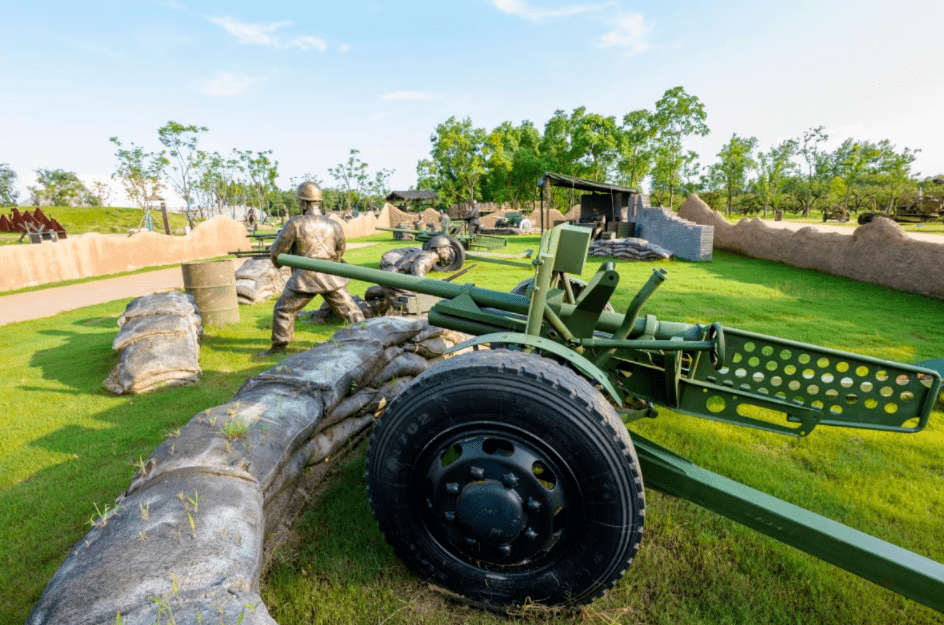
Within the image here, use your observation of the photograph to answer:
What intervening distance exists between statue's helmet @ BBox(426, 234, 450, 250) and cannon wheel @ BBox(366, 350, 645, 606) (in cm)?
979

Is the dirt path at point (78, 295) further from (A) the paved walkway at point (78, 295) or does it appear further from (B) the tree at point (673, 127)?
(B) the tree at point (673, 127)

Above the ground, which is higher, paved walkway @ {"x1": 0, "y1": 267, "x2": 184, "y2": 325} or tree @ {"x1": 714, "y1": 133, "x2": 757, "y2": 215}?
tree @ {"x1": 714, "y1": 133, "x2": 757, "y2": 215}

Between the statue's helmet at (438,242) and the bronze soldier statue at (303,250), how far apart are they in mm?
5896

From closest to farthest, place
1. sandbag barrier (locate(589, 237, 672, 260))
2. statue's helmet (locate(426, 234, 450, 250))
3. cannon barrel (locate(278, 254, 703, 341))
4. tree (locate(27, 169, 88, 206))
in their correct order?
cannon barrel (locate(278, 254, 703, 341)) → statue's helmet (locate(426, 234, 450, 250)) → sandbag barrier (locate(589, 237, 672, 260)) → tree (locate(27, 169, 88, 206))

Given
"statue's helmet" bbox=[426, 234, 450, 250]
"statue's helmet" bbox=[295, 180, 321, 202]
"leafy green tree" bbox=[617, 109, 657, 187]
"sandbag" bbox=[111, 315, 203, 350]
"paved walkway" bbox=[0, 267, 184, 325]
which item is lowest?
"paved walkway" bbox=[0, 267, 184, 325]

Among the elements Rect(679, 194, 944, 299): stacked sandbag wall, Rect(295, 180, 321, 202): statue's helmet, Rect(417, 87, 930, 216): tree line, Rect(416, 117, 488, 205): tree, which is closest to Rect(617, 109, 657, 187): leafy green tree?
Rect(417, 87, 930, 216): tree line

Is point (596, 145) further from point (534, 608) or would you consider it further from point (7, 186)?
point (7, 186)

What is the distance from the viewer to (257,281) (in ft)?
27.5

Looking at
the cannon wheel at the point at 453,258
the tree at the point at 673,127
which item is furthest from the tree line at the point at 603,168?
the cannon wheel at the point at 453,258

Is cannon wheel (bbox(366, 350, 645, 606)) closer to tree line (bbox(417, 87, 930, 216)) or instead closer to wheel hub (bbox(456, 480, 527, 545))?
wheel hub (bbox(456, 480, 527, 545))

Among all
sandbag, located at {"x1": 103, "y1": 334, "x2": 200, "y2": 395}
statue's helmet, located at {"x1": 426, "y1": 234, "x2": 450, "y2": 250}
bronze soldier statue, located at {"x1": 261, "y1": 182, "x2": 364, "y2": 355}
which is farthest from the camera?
statue's helmet, located at {"x1": 426, "y1": 234, "x2": 450, "y2": 250}

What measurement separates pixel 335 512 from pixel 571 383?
1.53 metres

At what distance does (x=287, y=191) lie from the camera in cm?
8525

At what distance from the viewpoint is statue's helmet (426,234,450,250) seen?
1125 centimetres
